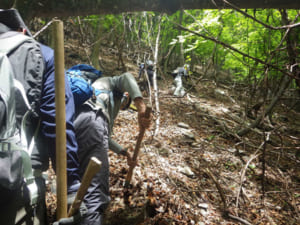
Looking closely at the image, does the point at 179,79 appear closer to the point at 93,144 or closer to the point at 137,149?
the point at 137,149

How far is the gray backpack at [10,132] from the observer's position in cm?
101

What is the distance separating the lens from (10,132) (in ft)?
3.49

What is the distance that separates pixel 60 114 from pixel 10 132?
0.99 feet

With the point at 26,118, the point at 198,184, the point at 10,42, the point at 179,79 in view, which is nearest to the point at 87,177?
the point at 26,118

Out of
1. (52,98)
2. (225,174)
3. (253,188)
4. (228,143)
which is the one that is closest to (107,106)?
(52,98)

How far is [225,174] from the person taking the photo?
5.03 meters

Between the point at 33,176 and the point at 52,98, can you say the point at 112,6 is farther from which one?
the point at 33,176

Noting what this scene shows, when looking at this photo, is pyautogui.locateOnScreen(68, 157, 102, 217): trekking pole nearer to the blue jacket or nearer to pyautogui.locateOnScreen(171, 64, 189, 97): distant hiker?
the blue jacket

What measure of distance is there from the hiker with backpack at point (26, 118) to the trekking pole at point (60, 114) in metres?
0.15

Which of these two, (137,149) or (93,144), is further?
(137,149)

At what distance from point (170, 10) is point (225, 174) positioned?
4.42 m

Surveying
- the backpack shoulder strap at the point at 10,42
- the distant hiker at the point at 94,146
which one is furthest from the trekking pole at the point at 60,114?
the distant hiker at the point at 94,146

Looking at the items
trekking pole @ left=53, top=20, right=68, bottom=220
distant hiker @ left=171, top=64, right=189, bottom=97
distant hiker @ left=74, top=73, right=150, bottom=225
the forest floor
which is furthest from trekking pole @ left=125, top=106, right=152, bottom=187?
distant hiker @ left=171, top=64, right=189, bottom=97

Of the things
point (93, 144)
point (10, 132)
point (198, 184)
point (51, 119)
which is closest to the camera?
point (10, 132)
